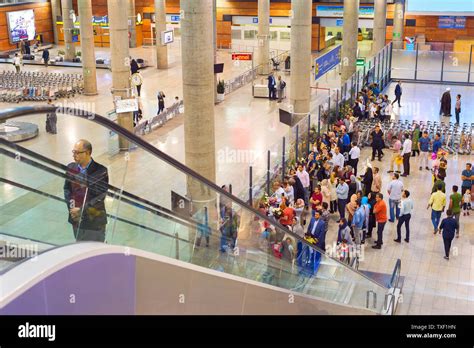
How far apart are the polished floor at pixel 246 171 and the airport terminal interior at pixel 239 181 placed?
0.12ft

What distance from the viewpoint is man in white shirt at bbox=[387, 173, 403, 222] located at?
1470cm

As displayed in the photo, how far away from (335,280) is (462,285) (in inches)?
141

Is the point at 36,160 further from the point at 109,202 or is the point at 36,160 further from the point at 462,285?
the point at 462,285

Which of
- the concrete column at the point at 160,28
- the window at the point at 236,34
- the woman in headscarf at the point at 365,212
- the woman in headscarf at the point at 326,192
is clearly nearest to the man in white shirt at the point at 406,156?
the woman in headscarf at the point at 326,192

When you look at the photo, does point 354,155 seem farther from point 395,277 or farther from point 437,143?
point 395,277

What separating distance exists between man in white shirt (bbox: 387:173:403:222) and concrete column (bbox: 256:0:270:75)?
2097 centimetres

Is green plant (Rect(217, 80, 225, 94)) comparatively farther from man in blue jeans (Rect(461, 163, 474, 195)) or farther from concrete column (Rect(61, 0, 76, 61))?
man in blue jeans (Rect(461, 163, 474, 195))

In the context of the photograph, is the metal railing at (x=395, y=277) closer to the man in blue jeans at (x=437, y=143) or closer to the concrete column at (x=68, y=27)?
the man in blue jeans at (x=437, y=143)

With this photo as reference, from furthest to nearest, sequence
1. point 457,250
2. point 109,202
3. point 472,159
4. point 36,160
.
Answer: point 472,159, point 457,250, point 109,202, point 36,160

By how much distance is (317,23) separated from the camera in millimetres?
43000
